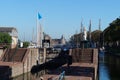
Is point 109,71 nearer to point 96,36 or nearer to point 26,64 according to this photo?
point 26,64

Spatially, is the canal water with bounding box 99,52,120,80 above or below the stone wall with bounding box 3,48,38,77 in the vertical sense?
below

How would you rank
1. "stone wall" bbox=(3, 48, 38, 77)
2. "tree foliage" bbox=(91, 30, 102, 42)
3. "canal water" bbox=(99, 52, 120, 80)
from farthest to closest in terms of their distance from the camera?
1. "tree foliage" bbox=(91, 30, 102, 42)
2. "canal water" bbox=(99, 52, 120, 80)
3. "stone wall" bbox=(3, 48, 38, 77)

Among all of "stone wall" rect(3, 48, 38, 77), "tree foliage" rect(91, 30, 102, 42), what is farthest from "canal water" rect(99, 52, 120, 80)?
"tree foliage" rect(91, 30, 102, 42)

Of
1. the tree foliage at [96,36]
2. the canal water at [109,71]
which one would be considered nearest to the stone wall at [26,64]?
the canal water at [109,71]

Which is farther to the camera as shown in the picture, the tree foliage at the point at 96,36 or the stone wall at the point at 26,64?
the tree foliage at the point at 96,36

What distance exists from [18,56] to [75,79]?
35.3 metres

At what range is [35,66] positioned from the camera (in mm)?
71062

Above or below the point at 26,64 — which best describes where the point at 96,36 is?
above

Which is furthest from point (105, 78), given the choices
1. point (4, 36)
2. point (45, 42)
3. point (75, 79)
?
point (4, 36)

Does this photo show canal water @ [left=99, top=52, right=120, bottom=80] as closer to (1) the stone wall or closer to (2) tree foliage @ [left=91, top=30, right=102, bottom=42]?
(1) the stone wall

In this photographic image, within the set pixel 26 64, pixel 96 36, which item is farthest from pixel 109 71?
pixel 96 36

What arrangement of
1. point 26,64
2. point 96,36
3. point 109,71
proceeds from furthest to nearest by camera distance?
point 96,36, point 109,71, point 26,64

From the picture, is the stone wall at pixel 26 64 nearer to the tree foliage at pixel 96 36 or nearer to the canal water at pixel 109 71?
the canal water at pixel 109 71

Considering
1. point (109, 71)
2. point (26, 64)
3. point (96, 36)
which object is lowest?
point (109, 71)
